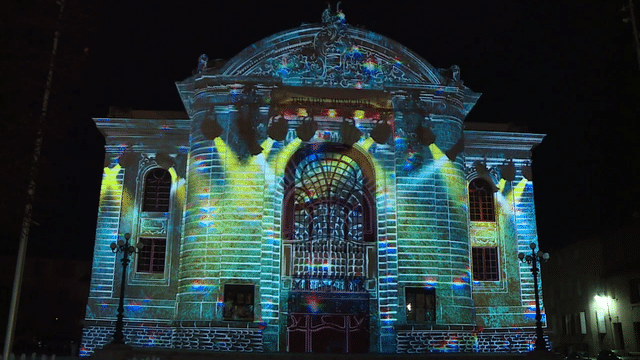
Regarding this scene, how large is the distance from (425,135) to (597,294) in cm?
2219

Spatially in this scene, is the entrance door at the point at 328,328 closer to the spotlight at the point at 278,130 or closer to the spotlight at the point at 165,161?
the spotlight at the point at 278,130

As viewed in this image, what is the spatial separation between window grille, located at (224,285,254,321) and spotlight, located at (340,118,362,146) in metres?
7.70

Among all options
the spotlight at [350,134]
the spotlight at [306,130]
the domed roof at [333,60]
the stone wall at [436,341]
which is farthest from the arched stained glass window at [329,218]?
the domed roof at [333,60]

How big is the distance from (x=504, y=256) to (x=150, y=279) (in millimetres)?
16881

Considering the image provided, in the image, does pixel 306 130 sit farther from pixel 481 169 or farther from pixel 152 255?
pixel 481 169

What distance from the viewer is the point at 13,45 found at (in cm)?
1277

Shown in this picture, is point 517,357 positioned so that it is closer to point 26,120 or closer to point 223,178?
point 223,178

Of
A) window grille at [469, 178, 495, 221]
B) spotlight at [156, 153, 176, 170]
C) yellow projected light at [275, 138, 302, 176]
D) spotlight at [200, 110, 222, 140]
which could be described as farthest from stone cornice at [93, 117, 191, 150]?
window grille at [469, 178, 495, 221]

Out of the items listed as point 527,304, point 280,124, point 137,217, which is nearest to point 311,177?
point 280,124

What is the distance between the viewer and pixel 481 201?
105 ft

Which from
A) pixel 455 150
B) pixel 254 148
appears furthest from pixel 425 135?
pixel 254 148

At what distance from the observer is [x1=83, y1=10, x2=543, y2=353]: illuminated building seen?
26.5 metres

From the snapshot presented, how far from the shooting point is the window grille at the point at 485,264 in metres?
30.8

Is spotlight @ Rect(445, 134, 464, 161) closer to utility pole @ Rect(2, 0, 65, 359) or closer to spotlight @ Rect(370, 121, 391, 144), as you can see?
spotlight @ Rect(370, 121, 391, 144)
